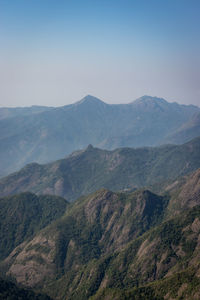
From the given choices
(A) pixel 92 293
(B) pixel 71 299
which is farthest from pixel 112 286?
(B) pixel 71 299

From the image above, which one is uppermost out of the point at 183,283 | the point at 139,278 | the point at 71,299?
the point at 183,283

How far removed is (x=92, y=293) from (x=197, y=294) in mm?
78298

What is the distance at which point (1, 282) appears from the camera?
582ft

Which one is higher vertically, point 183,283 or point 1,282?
point 183,283

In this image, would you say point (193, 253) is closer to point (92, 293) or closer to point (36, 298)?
point (92, 293)

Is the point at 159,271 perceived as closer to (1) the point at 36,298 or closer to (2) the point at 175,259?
(2) the point at 175,259

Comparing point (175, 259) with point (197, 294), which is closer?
point (197, 294)

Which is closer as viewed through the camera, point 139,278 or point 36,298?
point 36,298

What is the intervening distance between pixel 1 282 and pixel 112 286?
65.0m

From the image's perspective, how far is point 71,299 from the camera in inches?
7761

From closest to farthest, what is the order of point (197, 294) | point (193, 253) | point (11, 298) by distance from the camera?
point (197, 294), point (11, 298), point (193, 253)

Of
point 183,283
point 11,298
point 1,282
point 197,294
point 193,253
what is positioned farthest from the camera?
point 193,253

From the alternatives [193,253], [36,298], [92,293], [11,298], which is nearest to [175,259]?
[193,253]

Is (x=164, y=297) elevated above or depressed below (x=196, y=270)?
below
